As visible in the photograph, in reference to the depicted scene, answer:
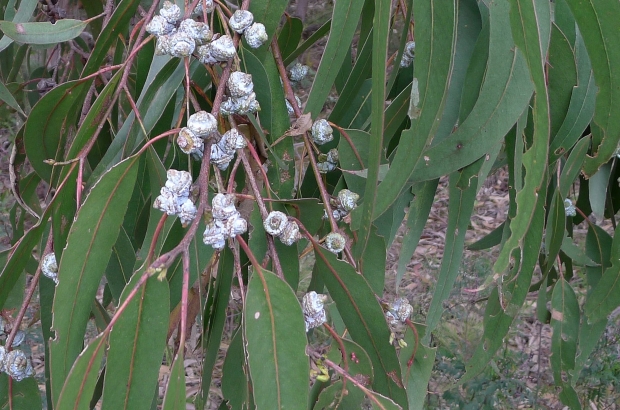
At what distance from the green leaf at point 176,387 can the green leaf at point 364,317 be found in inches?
7.4

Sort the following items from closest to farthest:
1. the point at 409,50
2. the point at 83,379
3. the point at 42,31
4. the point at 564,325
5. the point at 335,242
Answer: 1. the point at 83,379
2. the point at 335,242
3. the point at 42,31
4. the point at 409,50
5. the point at 564,325

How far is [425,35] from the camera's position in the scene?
56 centimetres

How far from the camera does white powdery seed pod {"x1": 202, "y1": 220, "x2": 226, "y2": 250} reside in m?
0.52

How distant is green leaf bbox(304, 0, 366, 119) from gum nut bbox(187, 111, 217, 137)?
16 cm

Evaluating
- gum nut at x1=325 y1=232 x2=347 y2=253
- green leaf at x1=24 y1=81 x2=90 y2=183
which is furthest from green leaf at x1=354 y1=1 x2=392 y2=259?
green leaf at x1=24 y1=81 x2=90 y2=183

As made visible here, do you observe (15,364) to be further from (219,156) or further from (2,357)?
(219,156)

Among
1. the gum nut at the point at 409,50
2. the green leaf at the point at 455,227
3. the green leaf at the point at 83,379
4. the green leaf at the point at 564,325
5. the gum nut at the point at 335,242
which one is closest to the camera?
the green leaf at the point at 83,379

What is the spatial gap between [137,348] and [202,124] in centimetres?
22

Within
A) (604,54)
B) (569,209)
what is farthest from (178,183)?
(569,209)

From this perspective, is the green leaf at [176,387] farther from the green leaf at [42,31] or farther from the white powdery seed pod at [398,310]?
the green leaf at [42,31]

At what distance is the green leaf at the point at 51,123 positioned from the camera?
77 cm

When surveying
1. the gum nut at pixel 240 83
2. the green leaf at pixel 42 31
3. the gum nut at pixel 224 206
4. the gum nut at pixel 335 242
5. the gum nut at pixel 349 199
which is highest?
the gum nut at pixel 240 83

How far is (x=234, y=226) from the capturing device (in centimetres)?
51

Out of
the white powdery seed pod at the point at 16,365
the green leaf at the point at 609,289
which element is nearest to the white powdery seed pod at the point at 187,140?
the white powdery seed pod at the point at 16,365
